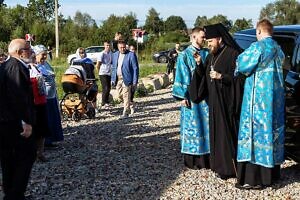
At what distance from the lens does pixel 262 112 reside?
564 centimetres

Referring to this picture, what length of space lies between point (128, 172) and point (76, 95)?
15.5 ft

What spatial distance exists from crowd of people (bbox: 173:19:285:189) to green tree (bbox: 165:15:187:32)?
222 feet

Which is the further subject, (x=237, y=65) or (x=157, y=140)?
(x=157, y=140)

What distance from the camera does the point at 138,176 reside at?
645 centimetres

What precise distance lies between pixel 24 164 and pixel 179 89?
239 cm

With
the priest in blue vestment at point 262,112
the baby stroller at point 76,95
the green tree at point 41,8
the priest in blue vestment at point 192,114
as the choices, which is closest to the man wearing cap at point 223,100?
the priest in blue vestment at point 262,112

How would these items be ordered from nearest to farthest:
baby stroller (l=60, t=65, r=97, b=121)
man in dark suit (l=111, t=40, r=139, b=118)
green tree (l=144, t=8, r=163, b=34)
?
baby stroller (l=60, t=65, r=97, b=121)
man in dark suit (l=111, t=40, r=139, b=118)
green tree (l=144, t=8, r=163, b=34)

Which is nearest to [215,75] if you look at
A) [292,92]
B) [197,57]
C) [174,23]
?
[197,57]

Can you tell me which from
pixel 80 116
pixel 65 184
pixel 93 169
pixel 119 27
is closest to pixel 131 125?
pixel 80 116

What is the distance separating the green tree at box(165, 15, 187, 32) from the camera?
74.6m

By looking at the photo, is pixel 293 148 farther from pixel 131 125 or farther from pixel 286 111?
pixel 131 125

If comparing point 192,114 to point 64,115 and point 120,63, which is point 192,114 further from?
point 64,115

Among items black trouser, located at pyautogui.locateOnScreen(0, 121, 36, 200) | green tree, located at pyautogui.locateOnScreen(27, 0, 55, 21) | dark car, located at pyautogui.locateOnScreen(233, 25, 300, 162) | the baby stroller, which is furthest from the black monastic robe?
green tree, located at pyautogui.locateOnScreen(27, 0, 55, 21)

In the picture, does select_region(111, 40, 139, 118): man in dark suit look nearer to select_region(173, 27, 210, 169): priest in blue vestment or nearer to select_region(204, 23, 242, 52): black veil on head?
select_region(173, 27, 210, 169): priest in blue vestment
